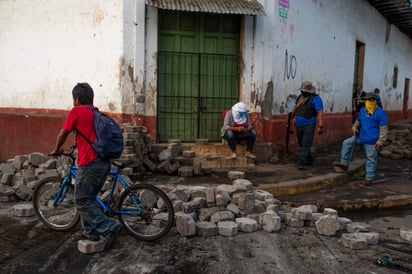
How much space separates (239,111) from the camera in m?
7.82

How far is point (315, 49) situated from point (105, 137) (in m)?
7.85

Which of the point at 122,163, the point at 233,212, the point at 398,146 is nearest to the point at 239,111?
the point at 233,212

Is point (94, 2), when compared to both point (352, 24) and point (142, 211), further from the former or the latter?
point (352, 24)

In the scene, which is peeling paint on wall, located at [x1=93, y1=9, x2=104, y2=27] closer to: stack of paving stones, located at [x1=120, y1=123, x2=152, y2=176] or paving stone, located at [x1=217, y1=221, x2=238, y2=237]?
stack of paving stones, located at [x1=120, y1=123, x2=152, y2=176]

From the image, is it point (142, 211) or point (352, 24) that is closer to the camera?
point (142, 211)

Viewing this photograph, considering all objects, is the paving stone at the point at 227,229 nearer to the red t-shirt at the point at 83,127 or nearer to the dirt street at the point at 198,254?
the dirt street at the point at 198,254

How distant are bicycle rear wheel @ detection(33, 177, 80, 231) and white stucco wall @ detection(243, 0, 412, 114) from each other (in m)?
4.99

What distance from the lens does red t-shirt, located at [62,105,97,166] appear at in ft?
12.6

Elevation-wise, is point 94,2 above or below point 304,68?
above

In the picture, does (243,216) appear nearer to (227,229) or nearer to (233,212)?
(233,212)

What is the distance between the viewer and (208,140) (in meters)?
8.74

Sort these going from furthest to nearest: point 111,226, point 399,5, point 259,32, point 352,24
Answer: point 399,5 < point 352,24 < point 259,32 < point 111,226

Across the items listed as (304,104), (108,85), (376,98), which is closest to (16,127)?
(108,85)

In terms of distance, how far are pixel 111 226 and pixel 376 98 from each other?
17.2 feet
